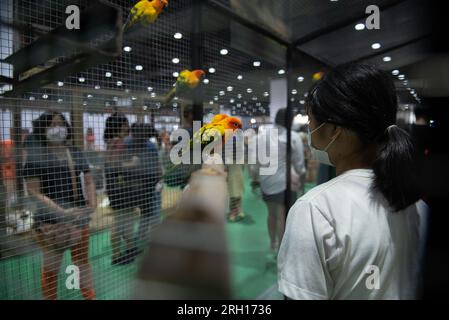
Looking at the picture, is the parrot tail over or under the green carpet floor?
over

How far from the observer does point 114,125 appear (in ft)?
3.01

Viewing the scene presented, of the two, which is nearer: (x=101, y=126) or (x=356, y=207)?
(x=356, y=207)

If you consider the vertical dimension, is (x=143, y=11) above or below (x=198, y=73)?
above

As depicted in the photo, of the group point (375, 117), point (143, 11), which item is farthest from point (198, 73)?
point (375, 117)

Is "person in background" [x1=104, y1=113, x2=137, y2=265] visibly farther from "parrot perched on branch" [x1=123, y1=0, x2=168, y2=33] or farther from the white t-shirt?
the white t-shirt

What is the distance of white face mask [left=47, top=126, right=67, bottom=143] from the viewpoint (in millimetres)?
839

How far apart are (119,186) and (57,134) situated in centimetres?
27

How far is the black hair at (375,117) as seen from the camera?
0.43m

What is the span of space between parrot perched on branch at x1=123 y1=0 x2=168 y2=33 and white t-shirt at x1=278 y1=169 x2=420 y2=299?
641 millimetres

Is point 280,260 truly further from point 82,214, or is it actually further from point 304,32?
point 82,214

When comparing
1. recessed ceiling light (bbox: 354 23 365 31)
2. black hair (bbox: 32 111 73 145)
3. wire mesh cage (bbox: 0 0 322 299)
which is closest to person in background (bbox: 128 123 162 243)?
wire mesh cage (bbox: 0 0 322 299)

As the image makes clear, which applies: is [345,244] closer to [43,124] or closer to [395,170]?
[395,170]

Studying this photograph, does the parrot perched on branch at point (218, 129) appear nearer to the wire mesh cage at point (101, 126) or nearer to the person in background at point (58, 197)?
the wire mesh cage at point (101, 126)
